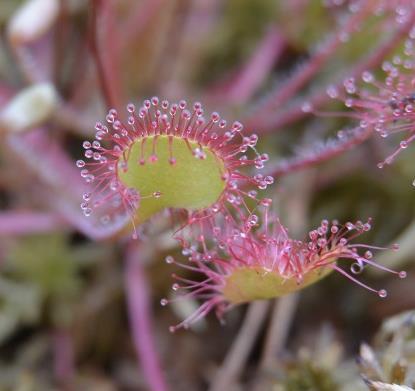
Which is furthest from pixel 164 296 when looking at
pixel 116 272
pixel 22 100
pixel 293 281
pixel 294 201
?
pixel 293 281

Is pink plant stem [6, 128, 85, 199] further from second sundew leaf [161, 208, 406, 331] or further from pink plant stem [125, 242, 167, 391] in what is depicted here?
second sundew leaf [161, 208, 406, 331]

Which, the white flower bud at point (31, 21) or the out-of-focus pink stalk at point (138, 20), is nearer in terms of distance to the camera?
the white flower bud at point (31, 21)

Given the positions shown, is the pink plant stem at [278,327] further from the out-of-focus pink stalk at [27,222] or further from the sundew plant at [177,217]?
the out-of-focus pink stalk at [27,222]

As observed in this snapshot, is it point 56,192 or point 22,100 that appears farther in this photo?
point 56,192

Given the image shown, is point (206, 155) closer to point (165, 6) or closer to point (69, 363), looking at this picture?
point (69, 363)

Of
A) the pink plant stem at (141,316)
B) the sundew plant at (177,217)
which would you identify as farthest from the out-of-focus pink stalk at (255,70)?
the pink plant stem at (141,316)

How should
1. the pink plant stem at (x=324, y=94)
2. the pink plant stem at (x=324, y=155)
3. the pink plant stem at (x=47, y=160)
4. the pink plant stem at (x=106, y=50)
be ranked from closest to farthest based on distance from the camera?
the pink plant stem at (x=324, y=155) → the pink plant stem at (x=106, y=50) → the pink plant stem at (x=324, y=94) → the pink plant stem at (x=47, y=160)

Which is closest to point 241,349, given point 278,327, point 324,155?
point 278,327
